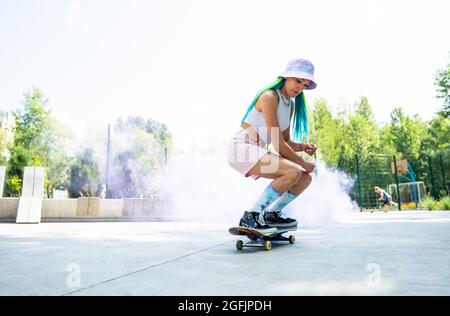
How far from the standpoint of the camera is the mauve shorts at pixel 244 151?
306cm

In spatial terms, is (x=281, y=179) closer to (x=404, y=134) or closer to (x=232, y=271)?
(x=232, y=271)

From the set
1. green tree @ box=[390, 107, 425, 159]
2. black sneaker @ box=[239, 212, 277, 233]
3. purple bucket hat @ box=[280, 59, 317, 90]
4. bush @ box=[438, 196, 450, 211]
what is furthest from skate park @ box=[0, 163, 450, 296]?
green tree @ box=[390, 107, 425, 159]

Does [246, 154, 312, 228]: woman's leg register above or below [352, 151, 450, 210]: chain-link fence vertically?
below

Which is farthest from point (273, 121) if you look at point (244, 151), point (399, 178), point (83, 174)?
point (83, 174)

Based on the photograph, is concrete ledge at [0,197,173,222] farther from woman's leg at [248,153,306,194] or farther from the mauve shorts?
woman's leg at [248,153,306,194]

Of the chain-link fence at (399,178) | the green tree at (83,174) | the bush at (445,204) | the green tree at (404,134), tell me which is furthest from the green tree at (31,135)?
the green tree at (404,134)

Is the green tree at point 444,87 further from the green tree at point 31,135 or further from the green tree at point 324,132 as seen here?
the green tree at point 31,135

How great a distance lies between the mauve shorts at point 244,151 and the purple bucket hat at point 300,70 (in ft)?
2.24

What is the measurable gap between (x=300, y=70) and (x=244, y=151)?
0.93 m

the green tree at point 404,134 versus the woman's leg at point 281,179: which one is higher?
the green tree at point 404,134

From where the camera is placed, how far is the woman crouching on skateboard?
2939mm

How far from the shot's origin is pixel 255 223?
→ 9.43 ft

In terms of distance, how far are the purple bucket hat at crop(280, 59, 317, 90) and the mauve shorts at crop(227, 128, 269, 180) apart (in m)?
0.68
